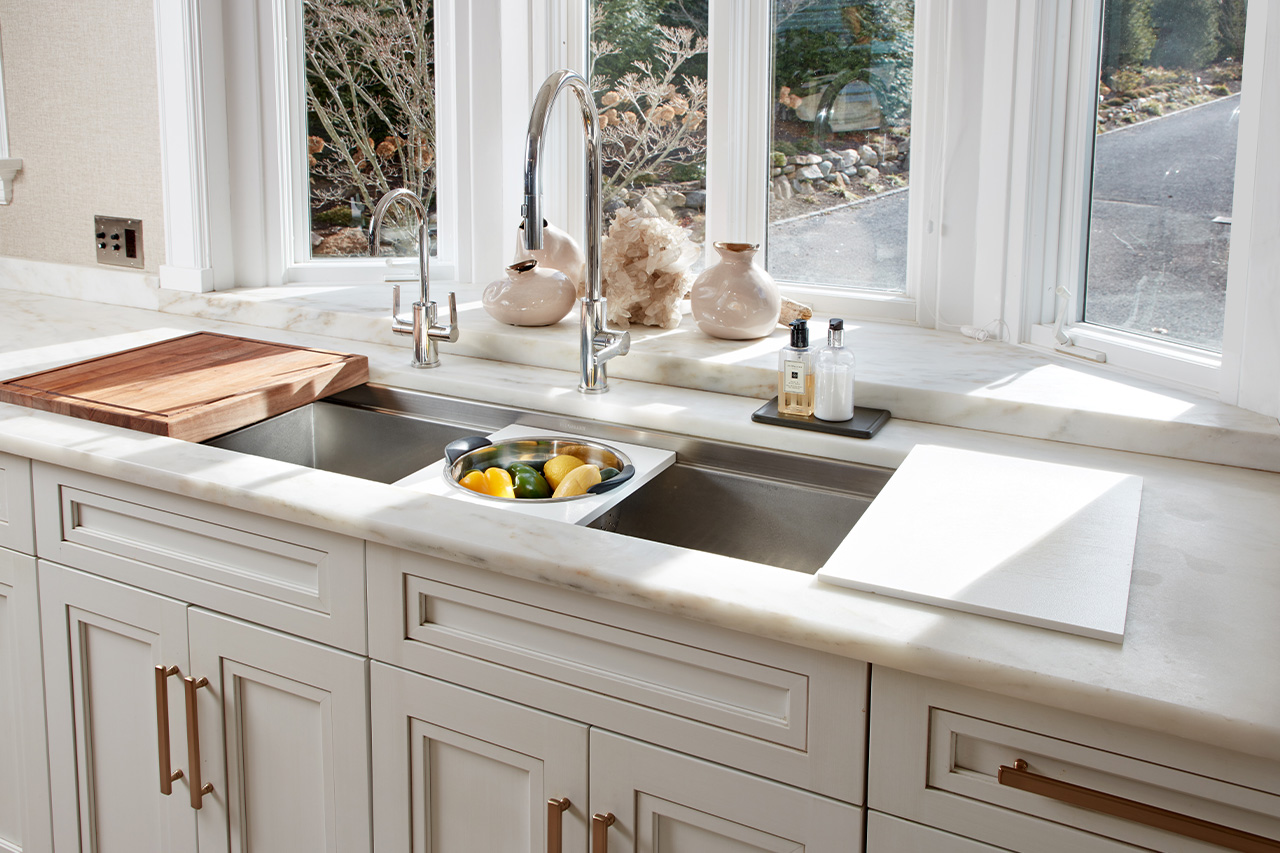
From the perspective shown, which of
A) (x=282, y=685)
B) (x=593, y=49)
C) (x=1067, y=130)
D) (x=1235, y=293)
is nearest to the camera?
(x=282, y=685)

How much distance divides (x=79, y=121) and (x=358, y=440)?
4.16 ft

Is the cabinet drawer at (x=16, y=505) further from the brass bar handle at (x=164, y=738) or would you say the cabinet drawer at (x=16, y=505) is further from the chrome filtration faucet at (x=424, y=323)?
the chrome filtration faucet at (x=424, y=323)

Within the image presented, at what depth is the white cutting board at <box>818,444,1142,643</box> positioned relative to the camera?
0.97m

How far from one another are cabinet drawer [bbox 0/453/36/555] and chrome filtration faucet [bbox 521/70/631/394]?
31.5 inches

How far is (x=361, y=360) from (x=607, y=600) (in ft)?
3.21

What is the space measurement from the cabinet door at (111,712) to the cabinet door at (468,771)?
0.36m

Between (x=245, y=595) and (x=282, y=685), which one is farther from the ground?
(x=245, y=595)

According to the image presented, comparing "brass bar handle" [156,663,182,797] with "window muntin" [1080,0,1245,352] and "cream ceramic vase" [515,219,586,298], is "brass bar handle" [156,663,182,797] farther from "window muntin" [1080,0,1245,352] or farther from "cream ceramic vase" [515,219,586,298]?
"window muntin" [1080,0,1245,352]

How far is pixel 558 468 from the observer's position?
1555mm

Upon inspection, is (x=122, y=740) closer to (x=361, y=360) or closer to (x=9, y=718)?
(x=9, y=718)

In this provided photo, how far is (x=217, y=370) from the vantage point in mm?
1817

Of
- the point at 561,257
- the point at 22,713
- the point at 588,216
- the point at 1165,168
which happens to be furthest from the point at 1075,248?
the point at 22,713

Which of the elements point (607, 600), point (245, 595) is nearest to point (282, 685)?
point (245, 595)

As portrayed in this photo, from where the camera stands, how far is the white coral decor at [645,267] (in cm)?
192
